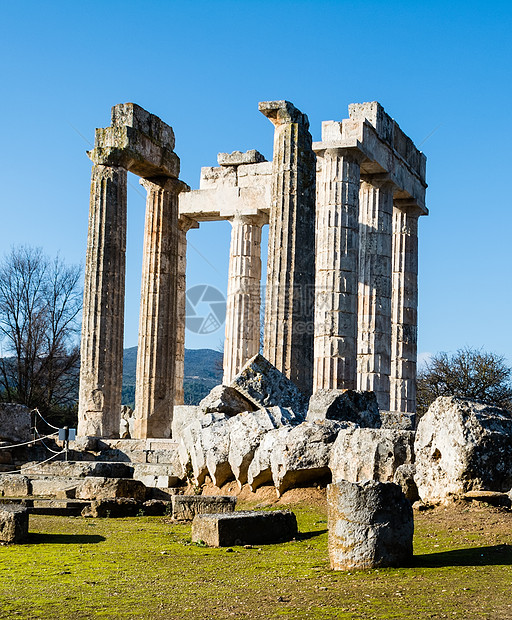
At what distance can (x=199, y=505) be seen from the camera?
1046 cm

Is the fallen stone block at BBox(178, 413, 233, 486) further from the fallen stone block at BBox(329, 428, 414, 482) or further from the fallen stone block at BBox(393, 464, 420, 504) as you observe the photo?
the fallen stone block at BBox(393, 464, 420, 504)

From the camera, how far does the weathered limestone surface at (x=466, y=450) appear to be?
8203mm

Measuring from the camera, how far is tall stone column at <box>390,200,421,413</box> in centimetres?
2502

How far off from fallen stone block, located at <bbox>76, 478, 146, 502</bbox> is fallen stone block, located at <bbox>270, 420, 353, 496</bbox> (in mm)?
2623

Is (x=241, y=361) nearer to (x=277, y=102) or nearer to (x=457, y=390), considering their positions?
(x=277, y=102)

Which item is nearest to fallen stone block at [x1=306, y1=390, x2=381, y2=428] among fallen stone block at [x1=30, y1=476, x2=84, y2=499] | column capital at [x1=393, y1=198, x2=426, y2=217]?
fallen stone block at [x1=30, y1=476, x2=84, y2=499]

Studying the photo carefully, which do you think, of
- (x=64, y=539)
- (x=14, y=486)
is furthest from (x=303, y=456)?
(x=14, y=486)

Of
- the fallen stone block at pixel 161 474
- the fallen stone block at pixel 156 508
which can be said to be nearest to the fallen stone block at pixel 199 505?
the fallen stone block at pixel 156 508

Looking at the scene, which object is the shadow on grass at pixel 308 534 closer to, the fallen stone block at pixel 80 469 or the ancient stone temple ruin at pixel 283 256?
the fallen stone block at pixel 80 469

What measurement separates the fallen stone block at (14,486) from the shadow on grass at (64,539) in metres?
5.72

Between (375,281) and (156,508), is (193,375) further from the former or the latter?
(156,508)

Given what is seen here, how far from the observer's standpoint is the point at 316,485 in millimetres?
10789

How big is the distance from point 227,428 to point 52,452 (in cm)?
847

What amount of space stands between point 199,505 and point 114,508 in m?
1.56
